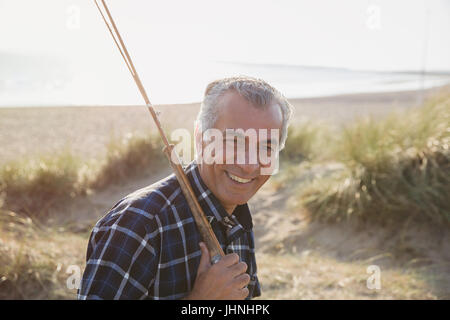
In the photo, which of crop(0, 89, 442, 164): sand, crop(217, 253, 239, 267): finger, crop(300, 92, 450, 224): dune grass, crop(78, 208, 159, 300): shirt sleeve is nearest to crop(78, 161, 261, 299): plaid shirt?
crop(78, 208, 159, 300): shirt sleeve

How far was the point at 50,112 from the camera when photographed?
1468 centimetres

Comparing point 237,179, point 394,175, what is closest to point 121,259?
point 237,179

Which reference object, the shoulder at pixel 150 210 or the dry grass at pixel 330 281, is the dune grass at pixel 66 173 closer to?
the dry grass at pixel 330 281

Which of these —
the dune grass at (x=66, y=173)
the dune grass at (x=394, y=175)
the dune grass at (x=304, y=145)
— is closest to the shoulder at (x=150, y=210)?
the dune grass at (x=394, y=175)

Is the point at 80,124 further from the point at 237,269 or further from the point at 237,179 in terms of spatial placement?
the point at 237,269

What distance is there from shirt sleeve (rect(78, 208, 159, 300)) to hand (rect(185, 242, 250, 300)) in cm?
15

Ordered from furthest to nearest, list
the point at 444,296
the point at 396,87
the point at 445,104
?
1. the point at 396,87
2. the point at 445,104
3. the point at 444,296

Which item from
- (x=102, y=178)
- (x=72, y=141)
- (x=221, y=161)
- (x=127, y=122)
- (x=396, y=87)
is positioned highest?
(x=396, y=87)

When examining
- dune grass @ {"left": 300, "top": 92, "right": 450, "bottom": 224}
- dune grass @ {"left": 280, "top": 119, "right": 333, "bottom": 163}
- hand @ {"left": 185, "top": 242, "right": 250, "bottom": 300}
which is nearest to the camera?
hand @ {"left": 185, "top": 242, "right": 250, "bottom": 300}

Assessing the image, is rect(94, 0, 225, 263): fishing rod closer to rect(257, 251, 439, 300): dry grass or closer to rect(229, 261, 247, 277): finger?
rect(229, 261, 247, 277): finger

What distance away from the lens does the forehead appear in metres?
1.74

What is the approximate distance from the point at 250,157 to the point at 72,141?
903 cm

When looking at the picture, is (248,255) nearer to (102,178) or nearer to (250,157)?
(250,157)

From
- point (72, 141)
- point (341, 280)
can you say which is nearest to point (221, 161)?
point (341, 280)
